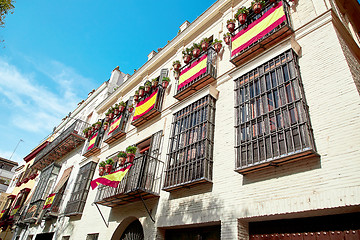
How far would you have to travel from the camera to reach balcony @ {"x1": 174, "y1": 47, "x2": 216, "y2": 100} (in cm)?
885

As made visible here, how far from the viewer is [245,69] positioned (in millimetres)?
7320

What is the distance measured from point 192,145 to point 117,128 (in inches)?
257

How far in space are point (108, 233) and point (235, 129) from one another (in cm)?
672

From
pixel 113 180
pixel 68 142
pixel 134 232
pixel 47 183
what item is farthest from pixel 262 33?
pixel 47 183

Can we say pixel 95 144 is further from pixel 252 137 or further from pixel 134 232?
pixel 252 137

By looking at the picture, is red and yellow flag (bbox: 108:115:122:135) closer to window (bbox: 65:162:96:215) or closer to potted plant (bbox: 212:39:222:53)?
window (bbox: 65:162:96:215)

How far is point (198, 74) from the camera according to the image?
365 inches

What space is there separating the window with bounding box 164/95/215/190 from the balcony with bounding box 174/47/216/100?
2.65ft

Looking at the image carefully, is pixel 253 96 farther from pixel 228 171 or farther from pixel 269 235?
pixel 269 235

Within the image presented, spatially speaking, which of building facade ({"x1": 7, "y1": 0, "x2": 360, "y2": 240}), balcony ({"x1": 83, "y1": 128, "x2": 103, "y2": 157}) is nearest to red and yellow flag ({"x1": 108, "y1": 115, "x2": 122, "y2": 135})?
balcony ({"x1": 83, "y1": 128, "x2": 103, "y2": 157})

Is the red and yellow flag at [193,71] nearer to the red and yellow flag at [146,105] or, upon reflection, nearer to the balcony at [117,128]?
the red and yellow flag at [146,105]

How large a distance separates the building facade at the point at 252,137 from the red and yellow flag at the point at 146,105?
8 cm

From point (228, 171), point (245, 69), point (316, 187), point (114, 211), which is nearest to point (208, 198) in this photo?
point (228, 171)

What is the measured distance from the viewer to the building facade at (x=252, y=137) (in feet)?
15.4
